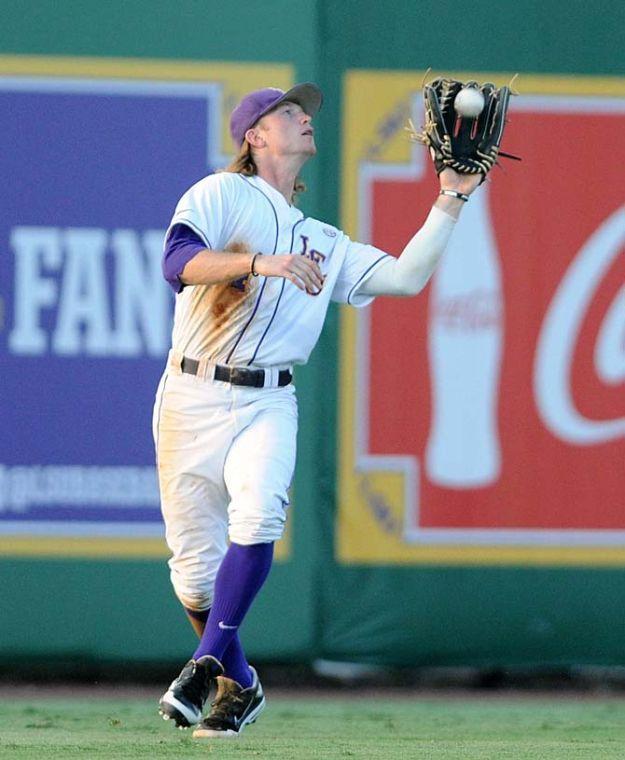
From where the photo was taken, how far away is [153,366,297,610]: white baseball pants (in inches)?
183

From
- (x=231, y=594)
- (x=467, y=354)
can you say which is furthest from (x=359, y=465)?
(x=231, y=594)

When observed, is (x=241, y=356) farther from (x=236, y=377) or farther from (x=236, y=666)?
(x=236, y=666)

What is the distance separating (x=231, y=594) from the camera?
4598 millimetres

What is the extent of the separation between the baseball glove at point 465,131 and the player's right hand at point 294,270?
0.63 metres

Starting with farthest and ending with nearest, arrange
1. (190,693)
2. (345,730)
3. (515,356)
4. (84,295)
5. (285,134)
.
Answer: (515,356) → (84,295) → (345,730) → (285,134) → (190,693)

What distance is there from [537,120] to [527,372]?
40.8 inches

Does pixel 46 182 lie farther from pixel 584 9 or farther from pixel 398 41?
pixel 584 9

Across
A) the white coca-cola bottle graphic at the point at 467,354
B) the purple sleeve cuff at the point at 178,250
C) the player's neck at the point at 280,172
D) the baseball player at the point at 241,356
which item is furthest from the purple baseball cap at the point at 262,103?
the white coca-cola bottle graphic at the point at 467,354

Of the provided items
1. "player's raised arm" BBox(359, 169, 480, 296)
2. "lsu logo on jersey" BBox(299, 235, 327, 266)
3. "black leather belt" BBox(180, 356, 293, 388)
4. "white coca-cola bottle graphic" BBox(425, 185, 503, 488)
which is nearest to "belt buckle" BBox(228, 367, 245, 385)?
"black leather belt" BBox(180, 356, 293, 388)

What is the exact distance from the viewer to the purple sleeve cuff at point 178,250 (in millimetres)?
4555

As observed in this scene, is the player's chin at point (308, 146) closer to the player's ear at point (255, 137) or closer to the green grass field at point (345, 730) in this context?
the player's ear at point (255, 137)

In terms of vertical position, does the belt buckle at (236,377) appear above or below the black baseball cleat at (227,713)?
above

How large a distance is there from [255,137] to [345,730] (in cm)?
190

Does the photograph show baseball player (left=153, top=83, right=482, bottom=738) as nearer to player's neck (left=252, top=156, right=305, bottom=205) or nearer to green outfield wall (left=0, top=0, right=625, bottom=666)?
player's neck (left=252, top=156, right=305, bottom=205)
